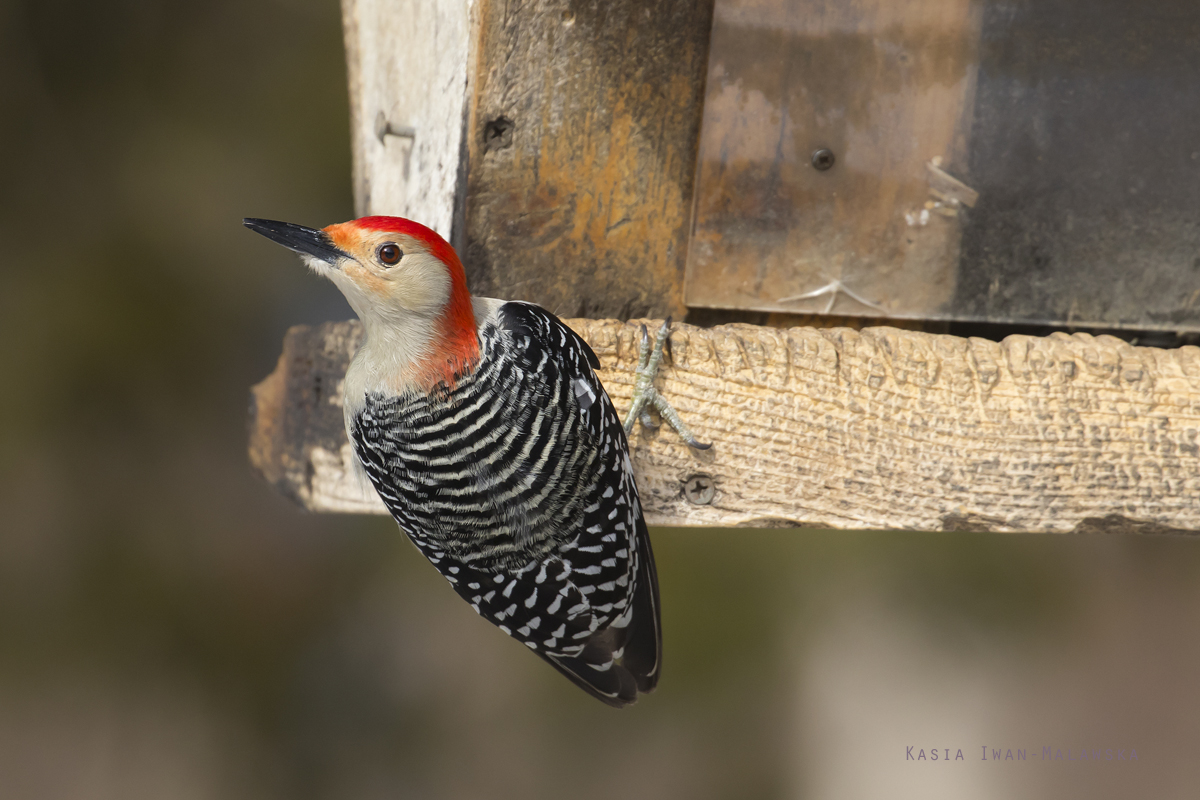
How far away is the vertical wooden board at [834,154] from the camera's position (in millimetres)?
1465

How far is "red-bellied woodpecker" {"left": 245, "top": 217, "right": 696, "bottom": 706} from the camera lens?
1.24 metres

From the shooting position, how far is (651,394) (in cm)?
139

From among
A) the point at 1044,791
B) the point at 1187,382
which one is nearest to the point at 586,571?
the point at 1187,382

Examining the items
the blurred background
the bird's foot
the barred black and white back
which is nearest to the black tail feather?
the barred black and white back

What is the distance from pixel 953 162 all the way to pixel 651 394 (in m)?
0.73

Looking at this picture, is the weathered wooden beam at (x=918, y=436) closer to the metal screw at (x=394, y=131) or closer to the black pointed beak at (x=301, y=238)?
the black pointed beak at (x=301, y=238)

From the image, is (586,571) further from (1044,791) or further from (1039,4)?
(1044,791)

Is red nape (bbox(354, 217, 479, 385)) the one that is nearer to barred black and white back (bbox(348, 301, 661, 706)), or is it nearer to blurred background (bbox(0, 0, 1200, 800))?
barred black and white back (bbox(348, 301, 661, 706))

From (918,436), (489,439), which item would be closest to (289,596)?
(489,439)

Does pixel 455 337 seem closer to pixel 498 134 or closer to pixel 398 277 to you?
pixel 398 277

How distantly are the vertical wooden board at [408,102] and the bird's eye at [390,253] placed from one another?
273 mm

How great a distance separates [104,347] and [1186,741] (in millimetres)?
3636

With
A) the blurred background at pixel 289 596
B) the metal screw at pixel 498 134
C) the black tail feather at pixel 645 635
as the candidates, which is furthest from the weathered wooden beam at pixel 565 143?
the blurred background at pixel 289 596

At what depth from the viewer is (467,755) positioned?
2.99 m
